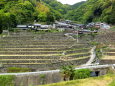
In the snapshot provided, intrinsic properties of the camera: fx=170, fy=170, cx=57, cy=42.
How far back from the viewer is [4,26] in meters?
31.1

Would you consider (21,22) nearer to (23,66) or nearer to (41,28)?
(41,28)

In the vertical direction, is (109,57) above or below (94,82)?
below

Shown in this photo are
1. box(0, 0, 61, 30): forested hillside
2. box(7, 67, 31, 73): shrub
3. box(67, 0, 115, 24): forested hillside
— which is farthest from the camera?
box(67, 0, 115, 24): forested hillside

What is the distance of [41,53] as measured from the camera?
1961 cm

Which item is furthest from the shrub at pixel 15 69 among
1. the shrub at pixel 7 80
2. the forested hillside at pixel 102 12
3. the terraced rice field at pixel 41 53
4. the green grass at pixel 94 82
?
the forested hillside at pixel 102 12

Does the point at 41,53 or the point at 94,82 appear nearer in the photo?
the point at 94,82

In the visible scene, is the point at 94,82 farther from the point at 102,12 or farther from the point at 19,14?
the point at 102,12

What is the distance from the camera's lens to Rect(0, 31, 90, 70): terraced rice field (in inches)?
690

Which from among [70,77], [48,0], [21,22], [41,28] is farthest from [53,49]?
[48,0]

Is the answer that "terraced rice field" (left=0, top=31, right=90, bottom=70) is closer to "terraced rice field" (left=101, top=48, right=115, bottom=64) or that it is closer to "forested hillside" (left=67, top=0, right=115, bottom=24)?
"terraced rice field" (left=101, top=48, right=115, bottom=64)

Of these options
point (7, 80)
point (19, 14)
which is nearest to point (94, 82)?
point (7, 80)

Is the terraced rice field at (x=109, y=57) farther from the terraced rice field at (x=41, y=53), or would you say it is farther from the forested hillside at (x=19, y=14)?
the forested hillside at (x=19, y=14)

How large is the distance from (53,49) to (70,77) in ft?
25.7

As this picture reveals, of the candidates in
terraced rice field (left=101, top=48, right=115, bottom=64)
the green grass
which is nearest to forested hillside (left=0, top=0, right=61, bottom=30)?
terraced rice field (left=101, top=48, right=115, bottom=64)
